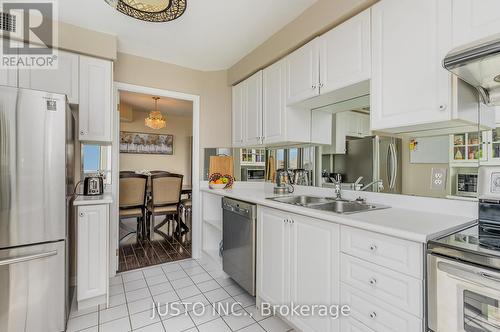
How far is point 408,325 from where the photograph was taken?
40.9 inches

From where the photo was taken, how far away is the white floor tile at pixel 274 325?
68.4 inches

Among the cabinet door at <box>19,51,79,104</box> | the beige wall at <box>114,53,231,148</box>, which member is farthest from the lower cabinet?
the cabinet door at <box>19,51,79,104</box>

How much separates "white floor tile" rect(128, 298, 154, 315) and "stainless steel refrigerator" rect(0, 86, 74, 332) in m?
0.46

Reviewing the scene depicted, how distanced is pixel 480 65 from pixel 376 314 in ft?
3.93

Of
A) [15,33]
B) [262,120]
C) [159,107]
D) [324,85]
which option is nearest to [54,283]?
[15,33]

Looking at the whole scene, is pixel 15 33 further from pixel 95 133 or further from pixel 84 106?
pixel 95 133

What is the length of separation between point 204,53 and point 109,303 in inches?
104

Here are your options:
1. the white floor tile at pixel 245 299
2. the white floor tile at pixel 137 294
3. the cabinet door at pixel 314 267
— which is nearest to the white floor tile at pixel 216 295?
the white floor tile at pixel 245 299

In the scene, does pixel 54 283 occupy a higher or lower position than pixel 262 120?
lower

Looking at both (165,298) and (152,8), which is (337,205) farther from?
(152,8)

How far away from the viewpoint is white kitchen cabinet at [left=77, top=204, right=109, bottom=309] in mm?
1908

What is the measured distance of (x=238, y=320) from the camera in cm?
184

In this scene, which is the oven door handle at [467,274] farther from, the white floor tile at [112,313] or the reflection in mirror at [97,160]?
the reflection in mirror at [97,160]

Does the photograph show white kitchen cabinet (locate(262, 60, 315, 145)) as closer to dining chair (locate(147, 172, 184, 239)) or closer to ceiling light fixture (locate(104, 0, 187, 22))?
ceiling light fixture (locate(104, 0, 187, 22))
